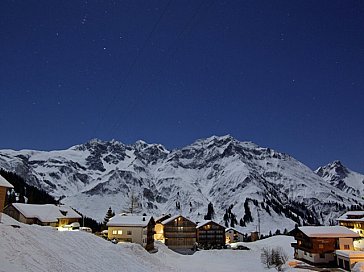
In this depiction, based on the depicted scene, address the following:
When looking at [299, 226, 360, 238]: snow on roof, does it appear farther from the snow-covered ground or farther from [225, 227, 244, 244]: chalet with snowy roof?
[225, 227, 244, 244]: chalet with snowy roof

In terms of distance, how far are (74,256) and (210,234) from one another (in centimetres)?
6721

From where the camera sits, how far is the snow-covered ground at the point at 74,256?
28969 millimetres

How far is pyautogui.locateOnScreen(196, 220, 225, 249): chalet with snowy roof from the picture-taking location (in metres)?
98.4

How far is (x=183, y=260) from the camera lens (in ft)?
221

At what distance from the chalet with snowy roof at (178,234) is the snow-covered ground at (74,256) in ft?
71.0

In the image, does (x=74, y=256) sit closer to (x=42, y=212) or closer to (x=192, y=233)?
(x=42, y=212)

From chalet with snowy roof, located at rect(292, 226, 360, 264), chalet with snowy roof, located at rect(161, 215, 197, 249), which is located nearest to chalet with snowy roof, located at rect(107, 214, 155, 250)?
chalet with snowy roof, located at rect(161, 215, 197, 249)

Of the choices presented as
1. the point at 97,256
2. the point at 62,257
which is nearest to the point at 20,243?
the point at 62,257

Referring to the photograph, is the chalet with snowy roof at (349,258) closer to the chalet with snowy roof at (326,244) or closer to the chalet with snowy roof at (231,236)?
the chalet with snowy roof at (326,244)

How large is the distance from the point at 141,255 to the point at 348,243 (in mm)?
36551

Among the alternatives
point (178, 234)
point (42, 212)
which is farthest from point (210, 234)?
point (42, 212)

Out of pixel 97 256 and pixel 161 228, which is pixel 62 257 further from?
pixel 161 228

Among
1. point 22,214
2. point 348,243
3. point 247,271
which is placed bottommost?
point 247,271

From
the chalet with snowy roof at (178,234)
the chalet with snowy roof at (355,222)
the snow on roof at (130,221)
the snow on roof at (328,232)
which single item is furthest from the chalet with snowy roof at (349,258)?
the chalet with snowy roof at (178,234)
